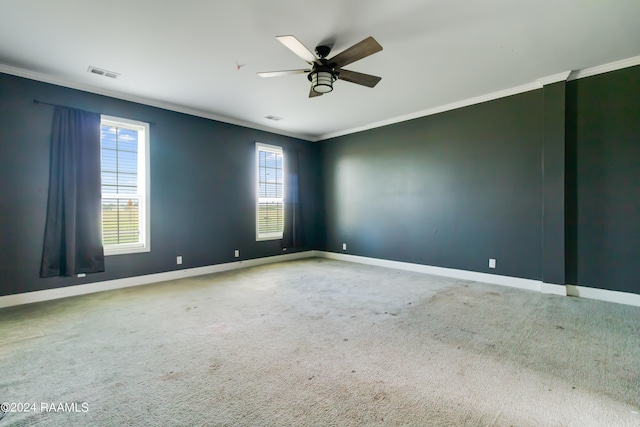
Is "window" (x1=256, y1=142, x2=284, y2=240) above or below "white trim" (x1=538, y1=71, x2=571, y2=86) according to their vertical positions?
below

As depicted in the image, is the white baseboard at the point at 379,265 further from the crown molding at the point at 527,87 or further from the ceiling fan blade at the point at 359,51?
the ceiling fan blade at the point at 359,51

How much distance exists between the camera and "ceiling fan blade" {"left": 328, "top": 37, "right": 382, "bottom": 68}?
7.84 ft

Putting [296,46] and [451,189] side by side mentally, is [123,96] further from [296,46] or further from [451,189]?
[451,189]

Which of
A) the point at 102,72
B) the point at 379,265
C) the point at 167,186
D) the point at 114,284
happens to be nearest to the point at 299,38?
the point at 102,72

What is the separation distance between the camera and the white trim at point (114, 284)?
11.8ft

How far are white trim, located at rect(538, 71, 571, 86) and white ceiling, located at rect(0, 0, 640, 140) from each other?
91 millimetres

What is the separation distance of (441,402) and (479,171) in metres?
3.96

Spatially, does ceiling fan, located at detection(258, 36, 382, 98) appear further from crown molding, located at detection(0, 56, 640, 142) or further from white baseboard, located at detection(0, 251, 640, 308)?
white baseboard, located at detection(0, 251, 640, 308)

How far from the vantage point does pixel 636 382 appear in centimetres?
194

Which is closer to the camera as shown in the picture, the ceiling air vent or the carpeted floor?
the carpeted floor

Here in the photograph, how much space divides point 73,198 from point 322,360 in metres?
3.98

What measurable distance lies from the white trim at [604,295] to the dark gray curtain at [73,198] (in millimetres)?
6597

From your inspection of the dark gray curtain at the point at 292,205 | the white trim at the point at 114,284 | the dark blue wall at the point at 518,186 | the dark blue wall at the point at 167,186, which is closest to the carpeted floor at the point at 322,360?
the white trim at the point at 114,284

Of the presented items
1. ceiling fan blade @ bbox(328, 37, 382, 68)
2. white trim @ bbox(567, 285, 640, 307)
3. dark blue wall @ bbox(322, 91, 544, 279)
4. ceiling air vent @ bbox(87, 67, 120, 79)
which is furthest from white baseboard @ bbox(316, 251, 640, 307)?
ceiling air vent @ bbox(87, 67, 120, 79)
